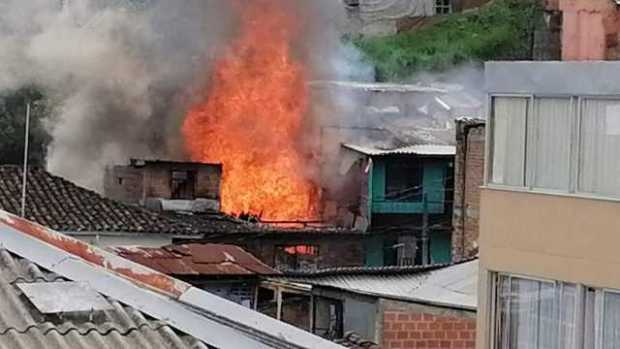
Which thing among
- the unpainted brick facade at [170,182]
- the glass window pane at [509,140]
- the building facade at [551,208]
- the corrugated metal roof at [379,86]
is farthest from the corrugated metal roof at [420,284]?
the corrugated metal roof at [379,86]

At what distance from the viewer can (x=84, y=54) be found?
118ft

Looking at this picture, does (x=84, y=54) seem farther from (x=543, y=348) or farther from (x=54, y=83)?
(x=543, y=348)

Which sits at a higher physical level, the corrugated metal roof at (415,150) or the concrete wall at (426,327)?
the corrugated metal roof at (415,150)

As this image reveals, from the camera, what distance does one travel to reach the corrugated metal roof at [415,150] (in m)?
30.6

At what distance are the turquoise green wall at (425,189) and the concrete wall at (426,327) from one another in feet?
58.2

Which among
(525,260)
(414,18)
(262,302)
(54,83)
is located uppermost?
(414,18)

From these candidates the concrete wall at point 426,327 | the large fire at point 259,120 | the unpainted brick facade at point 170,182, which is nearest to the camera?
the concrete wall at point 426,327

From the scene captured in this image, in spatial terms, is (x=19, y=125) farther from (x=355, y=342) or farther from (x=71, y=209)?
(x=355, y=342)

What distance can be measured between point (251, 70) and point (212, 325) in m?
33.8

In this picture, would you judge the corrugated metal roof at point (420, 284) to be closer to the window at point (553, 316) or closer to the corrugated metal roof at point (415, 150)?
the window at point (553, 316)

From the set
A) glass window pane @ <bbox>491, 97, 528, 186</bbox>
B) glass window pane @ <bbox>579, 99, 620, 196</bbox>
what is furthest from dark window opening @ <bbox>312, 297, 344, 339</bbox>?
glass window pane @ <bbox>579, 99, 620, 196</bbox>

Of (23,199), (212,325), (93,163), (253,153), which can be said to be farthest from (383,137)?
(212,325)

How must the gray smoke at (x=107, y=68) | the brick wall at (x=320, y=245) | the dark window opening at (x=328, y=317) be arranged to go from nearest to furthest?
the dark window opening at (x=328, y=317), the brick wall at (x=320, y=245), the gray smoke at (x=107, y=68)

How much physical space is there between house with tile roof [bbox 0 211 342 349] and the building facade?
3.91 metres
